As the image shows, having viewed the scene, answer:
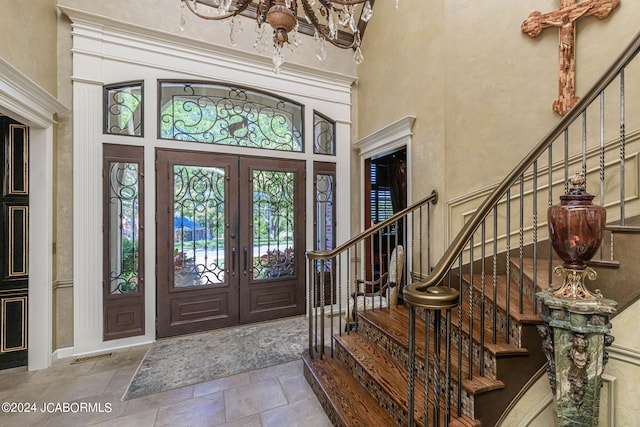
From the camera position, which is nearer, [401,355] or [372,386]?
[372,386]

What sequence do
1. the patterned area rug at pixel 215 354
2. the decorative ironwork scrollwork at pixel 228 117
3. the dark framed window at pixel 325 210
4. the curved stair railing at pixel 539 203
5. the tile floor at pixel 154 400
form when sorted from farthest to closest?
the dark framed window at pixel 325 210
the decorative ironwork scrollwork at pixel 228 117
the patterned area rug at pixel 215 354
the tile floor at pixel 154 400
the curved stair railing at pixel 539 203

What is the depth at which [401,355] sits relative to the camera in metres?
2.12

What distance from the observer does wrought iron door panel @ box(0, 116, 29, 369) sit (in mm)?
2639

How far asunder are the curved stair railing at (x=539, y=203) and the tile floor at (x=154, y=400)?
46.1 inches

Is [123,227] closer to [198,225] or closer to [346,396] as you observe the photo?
[198,225]

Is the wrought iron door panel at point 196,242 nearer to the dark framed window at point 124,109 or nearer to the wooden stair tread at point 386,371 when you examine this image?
the dark framed window at point 124,109

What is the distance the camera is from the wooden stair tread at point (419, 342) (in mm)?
1573

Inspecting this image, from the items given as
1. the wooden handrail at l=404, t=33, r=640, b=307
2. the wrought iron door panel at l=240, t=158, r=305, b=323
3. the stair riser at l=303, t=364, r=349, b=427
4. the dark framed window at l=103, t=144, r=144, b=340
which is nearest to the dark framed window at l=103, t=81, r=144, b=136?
the dark framed window at l=103, t=144, r=144, b=340

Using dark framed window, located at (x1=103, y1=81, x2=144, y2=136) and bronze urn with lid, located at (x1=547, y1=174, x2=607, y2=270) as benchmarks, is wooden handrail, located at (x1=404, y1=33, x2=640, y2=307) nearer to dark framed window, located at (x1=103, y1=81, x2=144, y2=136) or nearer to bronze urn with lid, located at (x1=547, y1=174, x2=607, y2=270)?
bronze urn with lid, located at (x1=547, y1=174, x2=607, y2=270)

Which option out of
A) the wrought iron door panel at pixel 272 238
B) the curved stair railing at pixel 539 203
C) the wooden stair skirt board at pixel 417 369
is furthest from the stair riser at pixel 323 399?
the wrought iron door panel at pixel 272 238

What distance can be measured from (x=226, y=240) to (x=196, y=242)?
354 millimetres

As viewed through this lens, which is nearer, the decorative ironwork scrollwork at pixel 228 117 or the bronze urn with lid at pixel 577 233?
the bronze urn with lid at pixel 577 233

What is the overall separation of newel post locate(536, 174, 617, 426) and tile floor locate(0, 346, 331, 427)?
4.88 ft

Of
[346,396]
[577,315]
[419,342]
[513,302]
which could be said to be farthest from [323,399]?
[577,315]
